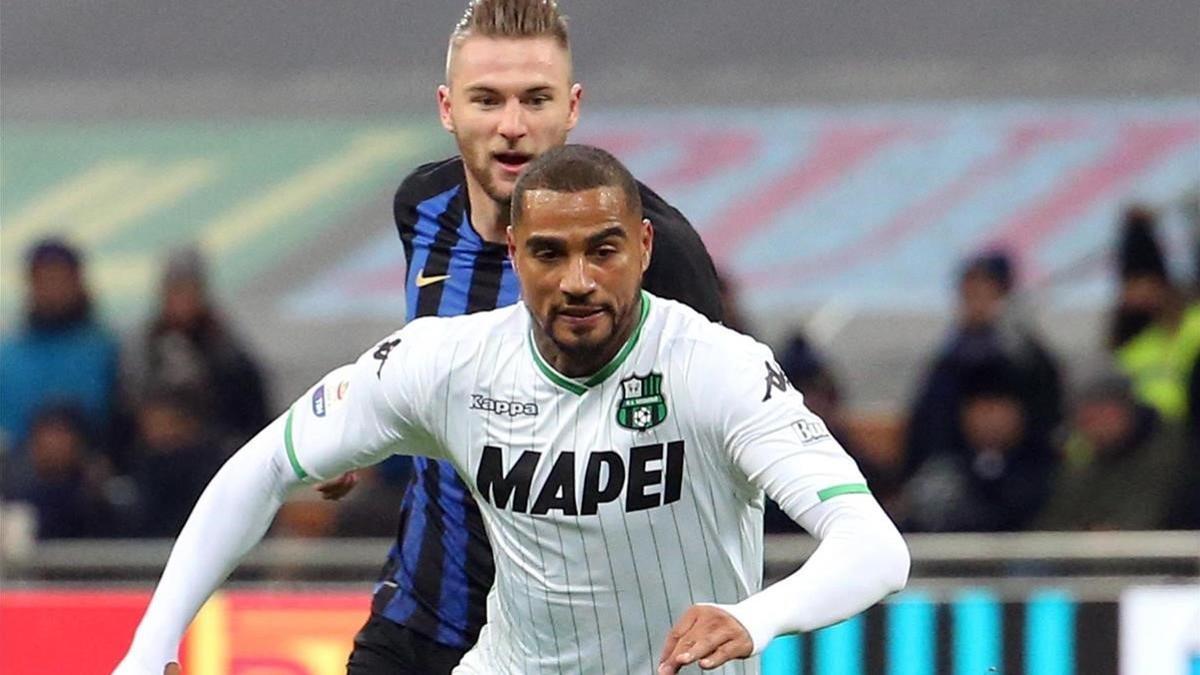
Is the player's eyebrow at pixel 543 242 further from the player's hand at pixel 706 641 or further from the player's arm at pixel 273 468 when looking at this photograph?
the player's hand at pixel 706 641

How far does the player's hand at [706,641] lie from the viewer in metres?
4.08

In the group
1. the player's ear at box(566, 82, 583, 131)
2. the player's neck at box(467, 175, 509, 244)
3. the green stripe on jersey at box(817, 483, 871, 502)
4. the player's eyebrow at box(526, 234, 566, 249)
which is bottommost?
the green stripe on jersey at box(817, 483, 871, 502)

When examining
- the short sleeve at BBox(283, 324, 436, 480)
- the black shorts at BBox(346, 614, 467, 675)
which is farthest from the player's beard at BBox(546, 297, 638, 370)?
the black shorts at BBox(346, 614, 467, 675)

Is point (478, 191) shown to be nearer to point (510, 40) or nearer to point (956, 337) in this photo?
point (510, 40)

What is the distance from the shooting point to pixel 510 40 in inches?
208

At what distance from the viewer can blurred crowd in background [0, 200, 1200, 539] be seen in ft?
29.7

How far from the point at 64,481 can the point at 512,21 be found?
5.37 m

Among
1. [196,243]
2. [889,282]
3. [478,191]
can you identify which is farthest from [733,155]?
[478,191]

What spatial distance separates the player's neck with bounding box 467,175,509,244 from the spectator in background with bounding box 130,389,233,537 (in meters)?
4.83

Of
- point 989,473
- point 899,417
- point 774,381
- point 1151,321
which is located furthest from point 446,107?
point 899,417

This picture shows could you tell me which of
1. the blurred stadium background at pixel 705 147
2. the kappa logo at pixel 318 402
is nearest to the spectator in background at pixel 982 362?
the blurred stadium background at pixel 705 147

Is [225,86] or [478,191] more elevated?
[225,86]

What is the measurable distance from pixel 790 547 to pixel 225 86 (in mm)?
12253

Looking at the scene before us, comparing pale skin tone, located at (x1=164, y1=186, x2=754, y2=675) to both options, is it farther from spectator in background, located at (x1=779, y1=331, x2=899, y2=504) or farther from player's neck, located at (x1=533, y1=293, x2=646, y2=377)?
spectator in background, located at (x1=779, y1=331, x2=899, y2=504)
